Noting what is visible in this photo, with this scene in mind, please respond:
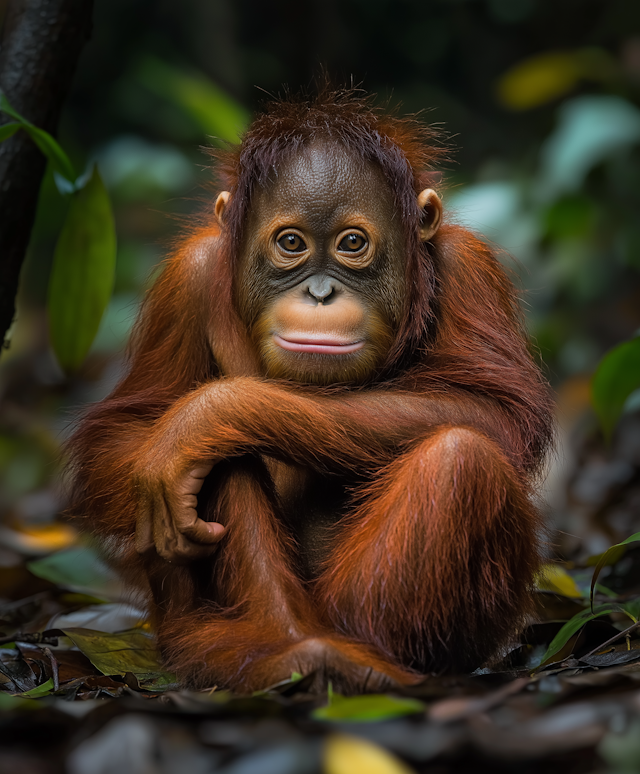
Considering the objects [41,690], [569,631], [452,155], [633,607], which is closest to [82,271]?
[41,690]

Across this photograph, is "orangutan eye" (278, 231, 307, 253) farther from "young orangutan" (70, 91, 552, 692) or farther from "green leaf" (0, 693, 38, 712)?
"green leaf" (0, 693, 38, 712)

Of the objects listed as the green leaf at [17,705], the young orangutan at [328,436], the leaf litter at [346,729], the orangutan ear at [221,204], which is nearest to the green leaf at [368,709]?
the leaf litter at [346,729]

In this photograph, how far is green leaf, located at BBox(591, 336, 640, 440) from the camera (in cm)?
264

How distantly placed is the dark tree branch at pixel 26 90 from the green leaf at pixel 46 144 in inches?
3.6

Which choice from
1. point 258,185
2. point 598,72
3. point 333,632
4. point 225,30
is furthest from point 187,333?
point 225,30

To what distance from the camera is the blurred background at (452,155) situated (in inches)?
176

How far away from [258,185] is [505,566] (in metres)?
1.18

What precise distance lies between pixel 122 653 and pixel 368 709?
4.24 ft

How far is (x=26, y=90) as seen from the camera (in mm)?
2715

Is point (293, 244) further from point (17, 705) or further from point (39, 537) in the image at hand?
point (39, 537)

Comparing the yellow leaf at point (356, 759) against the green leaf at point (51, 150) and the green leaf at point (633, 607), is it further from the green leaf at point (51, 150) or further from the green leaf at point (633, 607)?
the green leaf at point (51, 150)

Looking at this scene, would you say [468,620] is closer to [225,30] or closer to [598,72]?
[598,72]

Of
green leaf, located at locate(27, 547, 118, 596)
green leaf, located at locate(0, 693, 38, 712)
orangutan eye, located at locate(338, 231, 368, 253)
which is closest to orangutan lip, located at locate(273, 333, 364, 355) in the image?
orangutan eye, located at locate(338, 231, 368, 253)

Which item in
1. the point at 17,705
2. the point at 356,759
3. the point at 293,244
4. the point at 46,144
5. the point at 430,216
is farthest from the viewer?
the point at 46,144
